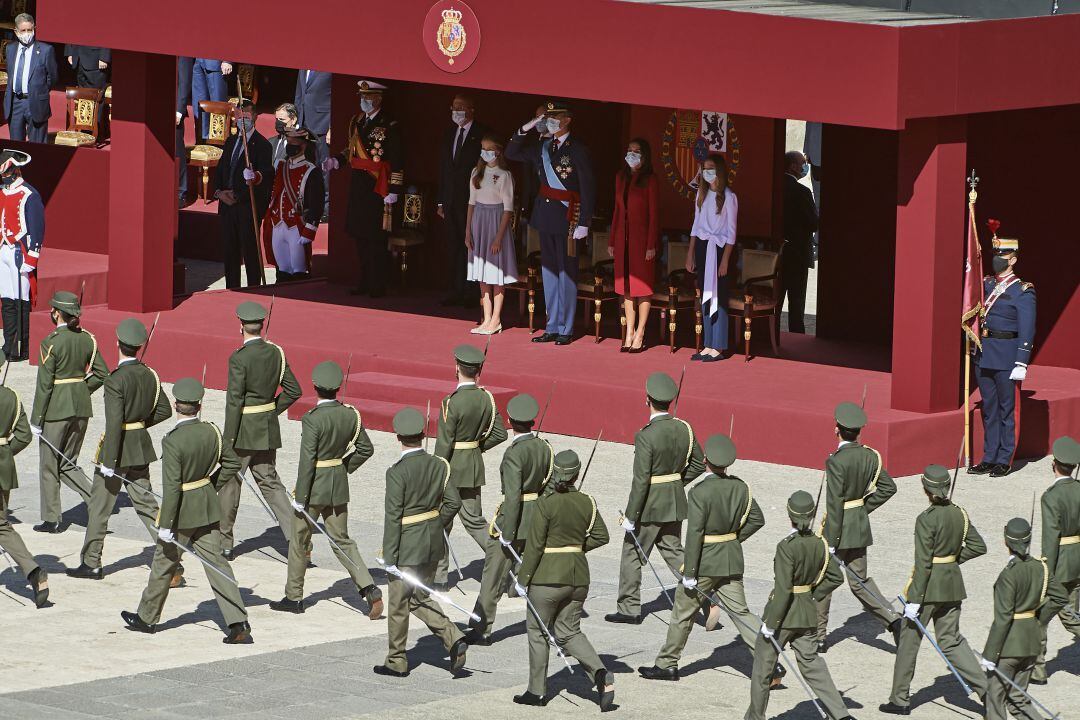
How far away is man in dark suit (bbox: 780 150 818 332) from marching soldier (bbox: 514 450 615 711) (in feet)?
26.3

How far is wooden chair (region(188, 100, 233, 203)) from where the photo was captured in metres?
26.2

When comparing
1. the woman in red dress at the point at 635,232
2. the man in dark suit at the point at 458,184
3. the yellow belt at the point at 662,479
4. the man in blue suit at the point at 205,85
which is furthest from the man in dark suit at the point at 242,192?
the yellow belt at the point at 662,479

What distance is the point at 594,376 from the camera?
18.2 m

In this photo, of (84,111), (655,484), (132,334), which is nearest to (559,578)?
(655,484)

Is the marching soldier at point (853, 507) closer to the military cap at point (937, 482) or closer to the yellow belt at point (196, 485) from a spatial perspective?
the military cap at point (937, 482)

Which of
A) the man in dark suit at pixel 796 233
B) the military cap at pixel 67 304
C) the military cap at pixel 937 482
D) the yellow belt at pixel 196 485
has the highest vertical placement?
the man in dark suit at pixel 796 233

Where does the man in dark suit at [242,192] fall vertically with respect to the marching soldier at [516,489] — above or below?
above

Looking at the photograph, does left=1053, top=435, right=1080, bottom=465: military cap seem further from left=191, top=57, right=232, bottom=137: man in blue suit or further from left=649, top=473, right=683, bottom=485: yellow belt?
left=191, top=57, right=232, bottom=137: man in blue suit

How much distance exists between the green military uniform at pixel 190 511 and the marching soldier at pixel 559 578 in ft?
6.11

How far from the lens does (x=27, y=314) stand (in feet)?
66.6

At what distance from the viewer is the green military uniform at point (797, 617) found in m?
11.4

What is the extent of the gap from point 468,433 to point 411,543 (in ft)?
5.67

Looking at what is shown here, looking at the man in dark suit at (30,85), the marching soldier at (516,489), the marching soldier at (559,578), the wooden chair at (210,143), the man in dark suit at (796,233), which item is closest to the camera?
the marching soldier at (559,578)

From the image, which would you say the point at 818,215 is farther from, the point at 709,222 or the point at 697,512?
the point at 697,512
